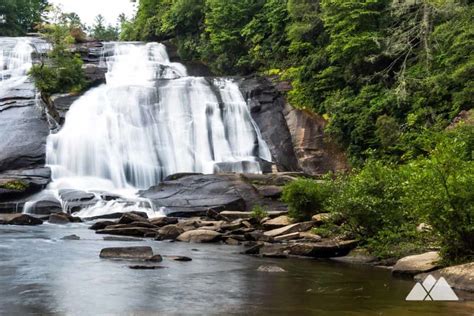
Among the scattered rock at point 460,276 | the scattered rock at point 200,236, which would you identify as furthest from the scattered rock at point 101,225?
the scattered rock at point 460,276

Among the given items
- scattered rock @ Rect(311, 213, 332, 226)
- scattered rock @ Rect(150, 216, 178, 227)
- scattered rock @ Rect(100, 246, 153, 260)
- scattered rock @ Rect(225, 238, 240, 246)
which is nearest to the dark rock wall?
scattered rock @ Rect(150, 216, 178, 227)

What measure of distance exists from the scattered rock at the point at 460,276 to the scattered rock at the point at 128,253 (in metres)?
5.75

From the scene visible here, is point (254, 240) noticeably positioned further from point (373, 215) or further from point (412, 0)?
point (412, 0)

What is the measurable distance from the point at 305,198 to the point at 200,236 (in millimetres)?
3488

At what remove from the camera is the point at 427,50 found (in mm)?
23047

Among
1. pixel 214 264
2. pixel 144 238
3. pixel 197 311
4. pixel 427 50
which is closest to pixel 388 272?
→ pixel 214 264

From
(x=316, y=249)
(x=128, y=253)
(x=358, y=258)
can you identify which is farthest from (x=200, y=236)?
(x=358, y=258)

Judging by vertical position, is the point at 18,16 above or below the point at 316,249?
above

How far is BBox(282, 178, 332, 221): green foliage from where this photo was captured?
54.6 feet

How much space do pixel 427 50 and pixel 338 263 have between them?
14.5 metres

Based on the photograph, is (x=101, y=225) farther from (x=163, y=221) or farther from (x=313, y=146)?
(x=313, y=146)

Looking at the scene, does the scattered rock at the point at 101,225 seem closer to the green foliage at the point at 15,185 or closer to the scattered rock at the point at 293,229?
the scattered rock at the point at 293,229

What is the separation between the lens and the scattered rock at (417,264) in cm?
975

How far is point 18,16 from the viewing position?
54.6 metres
